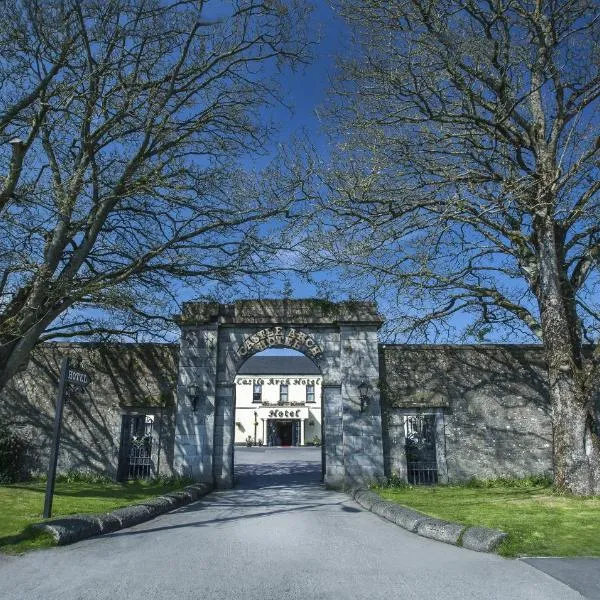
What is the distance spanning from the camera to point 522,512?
909 cm

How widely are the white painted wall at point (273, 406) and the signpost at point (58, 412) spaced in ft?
122

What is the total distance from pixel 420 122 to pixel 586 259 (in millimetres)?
5328

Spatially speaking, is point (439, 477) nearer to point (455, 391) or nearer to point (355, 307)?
point (455, 391)

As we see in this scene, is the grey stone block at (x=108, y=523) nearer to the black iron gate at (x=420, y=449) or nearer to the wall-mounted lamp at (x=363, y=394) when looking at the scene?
the wall-mounted lamp at (x=363, y=394)

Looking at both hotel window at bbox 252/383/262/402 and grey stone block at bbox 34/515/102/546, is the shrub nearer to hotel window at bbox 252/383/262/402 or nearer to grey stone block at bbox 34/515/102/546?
grey stone block at bbox 34/515/102/546

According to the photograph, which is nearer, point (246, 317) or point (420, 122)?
point (420, 122)

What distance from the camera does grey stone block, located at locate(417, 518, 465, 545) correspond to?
7.04 meters

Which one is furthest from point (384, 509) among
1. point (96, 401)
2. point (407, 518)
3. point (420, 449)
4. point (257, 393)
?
point (257, 393)

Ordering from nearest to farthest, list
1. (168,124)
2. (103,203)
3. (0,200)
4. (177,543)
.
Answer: (177,543)
(0,200)
(103,203)
(168,124)

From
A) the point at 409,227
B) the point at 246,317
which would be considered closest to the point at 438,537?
the point at 409,227

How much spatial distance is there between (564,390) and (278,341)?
775 centimetres

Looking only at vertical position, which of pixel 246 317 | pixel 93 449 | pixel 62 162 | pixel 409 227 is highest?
pixel 62 162

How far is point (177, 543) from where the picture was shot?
6918mm

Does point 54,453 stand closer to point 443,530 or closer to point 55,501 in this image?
point 55,501
